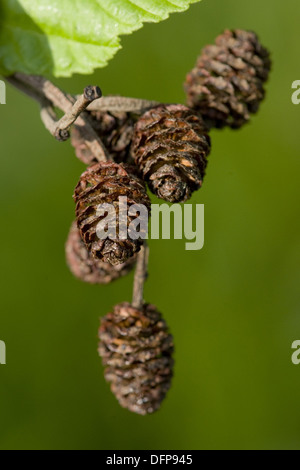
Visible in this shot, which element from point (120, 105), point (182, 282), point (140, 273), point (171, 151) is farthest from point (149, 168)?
point (182, 282)

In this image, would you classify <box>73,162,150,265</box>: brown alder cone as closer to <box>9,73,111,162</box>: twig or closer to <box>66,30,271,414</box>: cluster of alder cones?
<box>66,30,271,414</box>: cluster of alder cones

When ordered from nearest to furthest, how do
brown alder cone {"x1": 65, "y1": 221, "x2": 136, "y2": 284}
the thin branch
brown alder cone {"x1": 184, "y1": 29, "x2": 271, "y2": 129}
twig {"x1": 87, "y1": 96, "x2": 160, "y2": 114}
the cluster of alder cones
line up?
the thin branch
the cluster of alder cones
twig {"x1": 87, "y1": 96, "x2": 160, "y2": 114}
brown alder cone {"x1": 184, "y1": 29, "x2": 271, "y2": 129}
brown alder cone {"x1": 65, "y1": 221, "x2": 136, "y2": 284}

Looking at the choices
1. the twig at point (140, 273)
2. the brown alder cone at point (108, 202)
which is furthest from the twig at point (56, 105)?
the twig at point (140, 273)

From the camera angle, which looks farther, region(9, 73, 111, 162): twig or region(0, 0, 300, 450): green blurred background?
region(0, 0, 300, 450): green blurred background

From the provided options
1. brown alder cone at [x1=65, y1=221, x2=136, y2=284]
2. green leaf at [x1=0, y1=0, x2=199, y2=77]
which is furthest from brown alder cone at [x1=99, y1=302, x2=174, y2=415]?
green leaf at [x1=0, y1=0, x2=199, y2=77]

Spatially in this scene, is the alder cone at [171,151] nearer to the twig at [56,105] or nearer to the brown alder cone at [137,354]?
the twig at [56,105]

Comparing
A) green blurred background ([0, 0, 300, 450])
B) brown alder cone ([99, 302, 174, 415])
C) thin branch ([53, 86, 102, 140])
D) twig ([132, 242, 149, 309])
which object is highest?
green blurred background ([0, 0, 300, 450])
